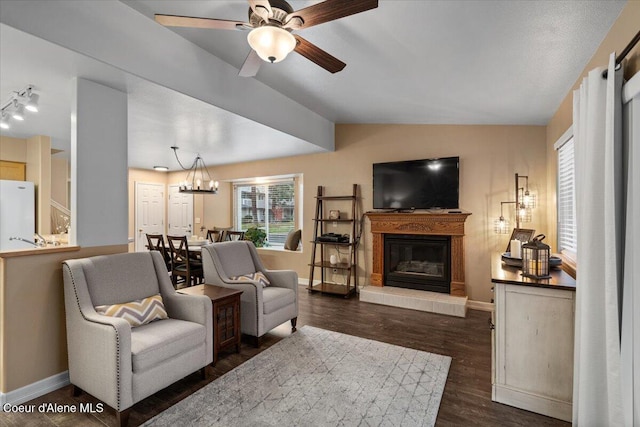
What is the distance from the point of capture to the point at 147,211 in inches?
290

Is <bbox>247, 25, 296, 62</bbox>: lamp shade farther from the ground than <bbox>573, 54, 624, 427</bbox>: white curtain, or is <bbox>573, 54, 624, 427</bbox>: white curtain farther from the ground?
<bbox>247, 25, 296, 62</bbox>: lamp shade

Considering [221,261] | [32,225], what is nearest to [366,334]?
[221,261]

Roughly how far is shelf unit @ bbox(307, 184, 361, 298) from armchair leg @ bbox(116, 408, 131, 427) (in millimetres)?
3249

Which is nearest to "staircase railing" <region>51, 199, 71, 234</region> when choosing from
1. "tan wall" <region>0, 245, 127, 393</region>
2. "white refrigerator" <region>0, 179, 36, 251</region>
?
"white refrigerator" <region>0, 179, 36, 251</region>

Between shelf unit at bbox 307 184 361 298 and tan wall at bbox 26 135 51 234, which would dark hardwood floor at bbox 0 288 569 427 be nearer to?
shelf unit at bbox 307 184 361 298

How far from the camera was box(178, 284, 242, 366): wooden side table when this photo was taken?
8.89 feet

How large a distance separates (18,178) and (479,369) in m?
6.44

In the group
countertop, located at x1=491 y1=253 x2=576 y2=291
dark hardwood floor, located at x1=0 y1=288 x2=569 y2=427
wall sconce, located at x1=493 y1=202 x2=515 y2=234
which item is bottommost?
dark hardwood floor, located at x1=0 y1=288 x2=569 y2=427

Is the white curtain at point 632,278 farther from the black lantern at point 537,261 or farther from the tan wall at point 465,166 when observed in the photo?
the tan wall at point 465,166

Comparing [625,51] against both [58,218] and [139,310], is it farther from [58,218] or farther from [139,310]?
[58,218]

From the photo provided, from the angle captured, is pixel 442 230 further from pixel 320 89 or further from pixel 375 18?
pixel 375 18

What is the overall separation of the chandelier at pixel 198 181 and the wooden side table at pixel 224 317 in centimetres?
232

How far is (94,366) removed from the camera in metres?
2.05

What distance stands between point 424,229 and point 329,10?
3.43 meters
